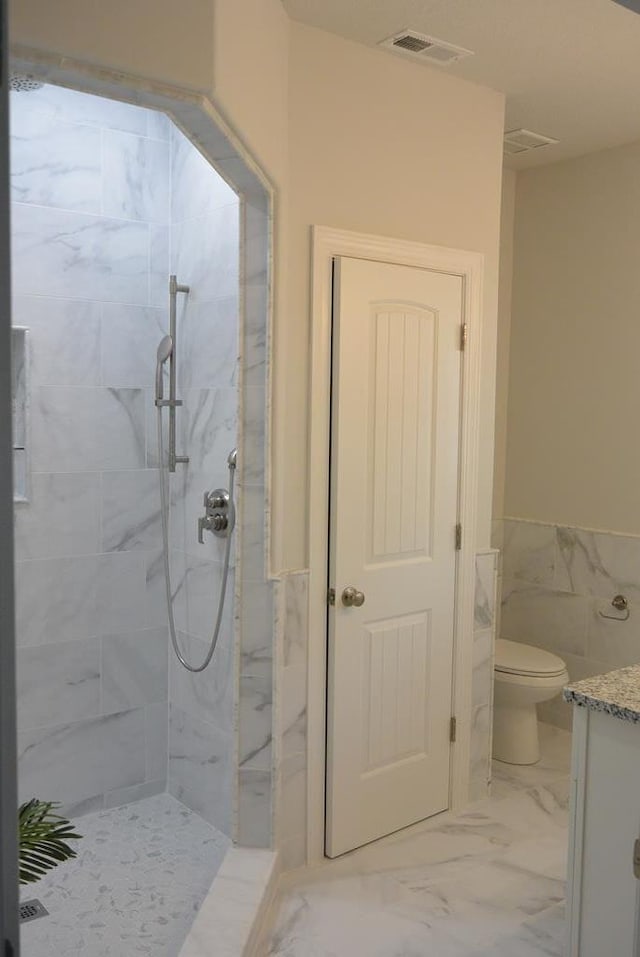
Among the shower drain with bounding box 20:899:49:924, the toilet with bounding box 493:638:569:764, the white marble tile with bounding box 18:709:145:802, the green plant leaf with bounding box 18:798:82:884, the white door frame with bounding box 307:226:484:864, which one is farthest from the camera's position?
the toilet with bounding box 493:638:569:764

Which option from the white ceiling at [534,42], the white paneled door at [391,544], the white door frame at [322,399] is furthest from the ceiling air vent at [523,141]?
the white paneled door at [391,544]

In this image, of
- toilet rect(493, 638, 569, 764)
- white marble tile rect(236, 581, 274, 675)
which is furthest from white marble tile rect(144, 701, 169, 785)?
toilet rect(493, 638, 569, 764)

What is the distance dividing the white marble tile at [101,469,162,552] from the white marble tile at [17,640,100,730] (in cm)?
41

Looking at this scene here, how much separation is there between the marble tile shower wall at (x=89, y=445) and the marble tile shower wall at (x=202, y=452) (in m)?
0.10

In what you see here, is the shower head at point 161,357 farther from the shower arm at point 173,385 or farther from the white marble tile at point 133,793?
the white marble tile at point 133,793

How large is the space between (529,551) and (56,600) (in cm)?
235

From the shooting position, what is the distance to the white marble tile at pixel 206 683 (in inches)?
127

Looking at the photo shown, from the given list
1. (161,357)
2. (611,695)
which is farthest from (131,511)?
(611,695)

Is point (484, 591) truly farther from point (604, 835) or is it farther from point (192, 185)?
point (192, 185)

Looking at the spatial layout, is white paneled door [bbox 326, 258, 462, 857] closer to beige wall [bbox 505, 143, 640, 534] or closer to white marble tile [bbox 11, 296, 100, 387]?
white marble tile [bbox 11, 296, 100, 387]

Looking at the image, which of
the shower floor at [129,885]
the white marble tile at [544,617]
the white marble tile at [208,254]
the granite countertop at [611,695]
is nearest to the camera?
the granite countertop at [611,695]

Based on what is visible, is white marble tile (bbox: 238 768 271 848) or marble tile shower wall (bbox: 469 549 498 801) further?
marble tile shower wall (bbox: 469 549 498 801)

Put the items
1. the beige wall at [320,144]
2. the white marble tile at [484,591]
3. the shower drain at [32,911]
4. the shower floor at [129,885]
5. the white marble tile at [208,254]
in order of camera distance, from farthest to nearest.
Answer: the white marble tile at [484,591] → the white marble tile at [208,254] → the shower drain at [32,911] → the shower floor at [129,885] → the beige wall at [320,144]

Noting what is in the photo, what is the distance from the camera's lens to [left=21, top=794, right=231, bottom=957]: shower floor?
260 cm
